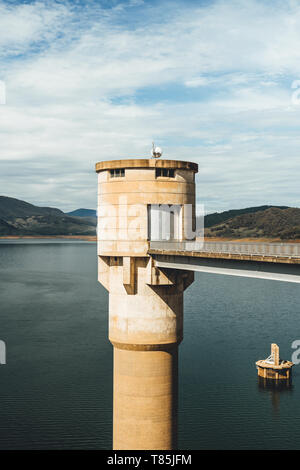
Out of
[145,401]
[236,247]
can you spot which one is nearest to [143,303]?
[145,401]

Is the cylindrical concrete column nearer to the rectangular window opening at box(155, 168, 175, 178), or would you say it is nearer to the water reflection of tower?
the rectangular window opening at box(155, 168, 175, 178)

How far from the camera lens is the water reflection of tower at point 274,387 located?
2568 inches

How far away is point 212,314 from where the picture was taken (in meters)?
100

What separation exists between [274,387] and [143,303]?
128ft

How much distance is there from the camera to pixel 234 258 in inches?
1213

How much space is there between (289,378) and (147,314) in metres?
41.5

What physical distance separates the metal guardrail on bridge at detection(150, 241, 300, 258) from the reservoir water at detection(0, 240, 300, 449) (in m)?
26.1

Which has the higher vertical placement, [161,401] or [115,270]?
[115,270]

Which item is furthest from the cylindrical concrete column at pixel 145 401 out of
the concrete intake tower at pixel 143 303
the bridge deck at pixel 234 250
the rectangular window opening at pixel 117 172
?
the rectangular window opening at pixel 117 172

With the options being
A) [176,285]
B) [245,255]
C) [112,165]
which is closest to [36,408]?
[176,285]

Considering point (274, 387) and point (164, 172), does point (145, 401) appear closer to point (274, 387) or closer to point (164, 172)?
point (164, 172)

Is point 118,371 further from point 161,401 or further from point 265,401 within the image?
point 265,401

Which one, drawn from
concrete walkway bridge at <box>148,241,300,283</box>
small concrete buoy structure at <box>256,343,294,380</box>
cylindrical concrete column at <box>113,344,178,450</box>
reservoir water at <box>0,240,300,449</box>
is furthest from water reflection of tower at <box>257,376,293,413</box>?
concrete walkway bridge at <box>148,241,300,283</box>

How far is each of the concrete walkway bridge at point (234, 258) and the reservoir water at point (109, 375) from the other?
25282 mm
